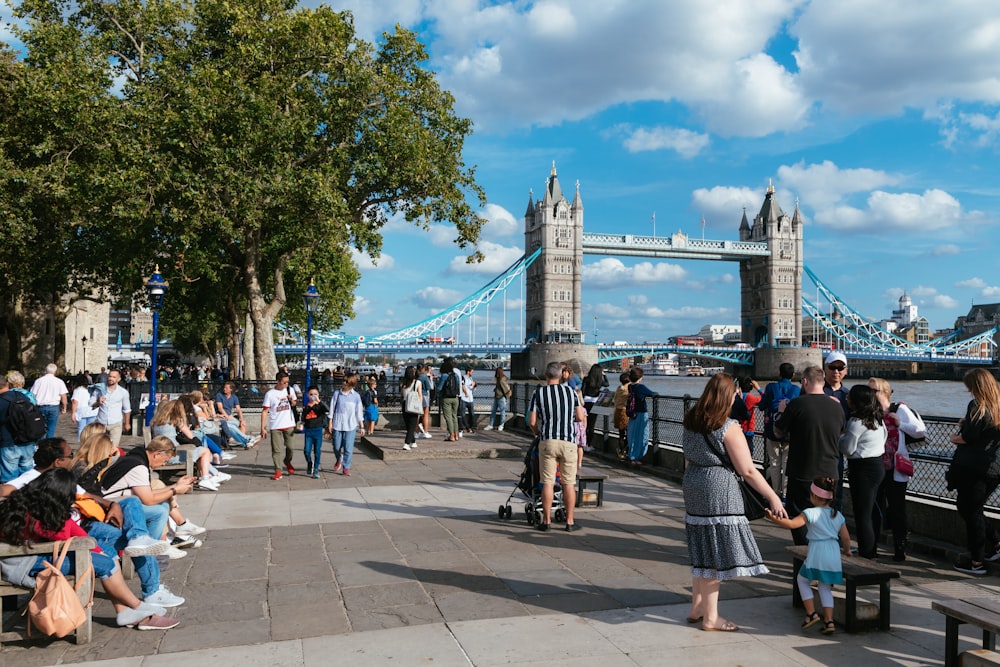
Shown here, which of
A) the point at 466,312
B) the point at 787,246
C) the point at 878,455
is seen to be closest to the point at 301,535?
the point at 878,455

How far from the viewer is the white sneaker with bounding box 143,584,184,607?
19.0 ft

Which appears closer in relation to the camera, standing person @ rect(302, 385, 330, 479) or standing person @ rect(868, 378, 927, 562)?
standing person @ rect(868, 378, 927, 562)

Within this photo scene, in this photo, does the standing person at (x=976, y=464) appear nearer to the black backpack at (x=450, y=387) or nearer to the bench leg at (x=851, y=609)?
the bench leg at (x=851, y=609)

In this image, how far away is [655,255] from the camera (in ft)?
359

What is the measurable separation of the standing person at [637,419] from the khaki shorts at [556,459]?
5.21 meters

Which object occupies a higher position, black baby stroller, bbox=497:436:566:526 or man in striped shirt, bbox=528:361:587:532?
man in striped shirt, bbox=528:361:587:532

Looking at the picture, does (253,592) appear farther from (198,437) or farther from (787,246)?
(787,246)

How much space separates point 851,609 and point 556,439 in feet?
11.6

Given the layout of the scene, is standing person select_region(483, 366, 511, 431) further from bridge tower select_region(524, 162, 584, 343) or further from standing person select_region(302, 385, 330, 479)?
bridge tower select_region(524, 162, 584, 343)

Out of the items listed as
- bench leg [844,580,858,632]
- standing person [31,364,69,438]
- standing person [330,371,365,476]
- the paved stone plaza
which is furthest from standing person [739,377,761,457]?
standing person [31,364,69,438]

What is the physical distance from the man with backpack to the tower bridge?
76328 millimetres

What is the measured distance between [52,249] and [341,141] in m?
10.4

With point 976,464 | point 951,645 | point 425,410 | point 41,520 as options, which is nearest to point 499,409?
point 425,410

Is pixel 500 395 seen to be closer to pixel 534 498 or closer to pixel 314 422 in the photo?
pixel 314 422
